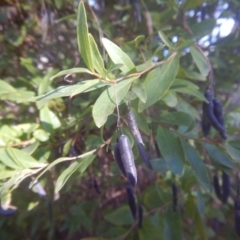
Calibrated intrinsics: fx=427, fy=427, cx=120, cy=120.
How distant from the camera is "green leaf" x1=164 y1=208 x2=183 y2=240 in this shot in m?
1.01

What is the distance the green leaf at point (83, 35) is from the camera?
63 centimetres

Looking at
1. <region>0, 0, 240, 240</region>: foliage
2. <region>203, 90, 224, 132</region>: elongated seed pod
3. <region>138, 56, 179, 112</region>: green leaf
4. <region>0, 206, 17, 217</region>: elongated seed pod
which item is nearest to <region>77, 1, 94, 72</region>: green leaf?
<region>0, 0, 240, 240</region>: foliage

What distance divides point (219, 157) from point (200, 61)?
0.21 m

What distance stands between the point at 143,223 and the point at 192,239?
0.32 m

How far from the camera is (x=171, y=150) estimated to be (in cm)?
88

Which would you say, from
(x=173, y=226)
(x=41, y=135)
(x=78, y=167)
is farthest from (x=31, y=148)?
(x=173, y=226)

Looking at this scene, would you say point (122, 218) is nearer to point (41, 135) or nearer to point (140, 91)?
point (41, 135)

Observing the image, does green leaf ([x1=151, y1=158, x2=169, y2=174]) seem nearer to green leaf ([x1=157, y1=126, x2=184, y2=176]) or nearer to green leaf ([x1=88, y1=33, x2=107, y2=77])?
green leaf ([x1=157, y1=126, x2=184, y2=176])

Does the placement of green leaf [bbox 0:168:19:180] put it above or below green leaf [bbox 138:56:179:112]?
below

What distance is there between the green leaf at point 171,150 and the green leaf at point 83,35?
0.27 m

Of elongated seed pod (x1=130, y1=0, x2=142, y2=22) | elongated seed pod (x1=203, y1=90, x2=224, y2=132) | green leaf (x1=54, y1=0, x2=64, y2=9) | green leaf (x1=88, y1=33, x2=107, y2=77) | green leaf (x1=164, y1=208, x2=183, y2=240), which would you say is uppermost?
green leaf (x1=54, y1=0, x2=64, y2=9)

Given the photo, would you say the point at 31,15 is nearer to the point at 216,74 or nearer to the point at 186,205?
the point at 216,74

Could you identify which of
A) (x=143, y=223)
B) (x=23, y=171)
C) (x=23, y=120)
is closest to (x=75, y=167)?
(x=23, y=171)

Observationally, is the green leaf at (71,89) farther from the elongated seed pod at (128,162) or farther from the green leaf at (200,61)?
the green leaf at (200,61)
